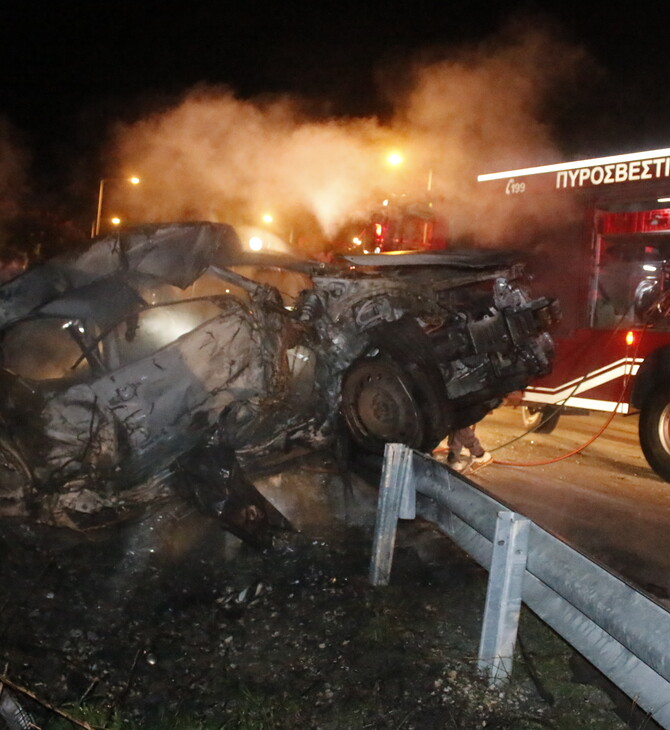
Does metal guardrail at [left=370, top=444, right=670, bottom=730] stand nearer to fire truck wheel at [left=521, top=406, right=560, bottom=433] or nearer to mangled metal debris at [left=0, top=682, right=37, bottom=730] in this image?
mangled metal debris at [left=0, top=682, right=37, bottom=730]

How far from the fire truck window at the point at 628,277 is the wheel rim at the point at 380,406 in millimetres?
2839

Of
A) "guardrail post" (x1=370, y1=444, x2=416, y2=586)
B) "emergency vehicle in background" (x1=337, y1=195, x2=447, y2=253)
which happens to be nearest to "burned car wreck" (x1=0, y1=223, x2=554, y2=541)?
"guardrail post" (x1=370, y1=444, x2=416, y2=586)

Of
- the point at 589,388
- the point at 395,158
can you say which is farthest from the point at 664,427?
the point at 395,158

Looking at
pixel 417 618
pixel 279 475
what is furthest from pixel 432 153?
pixel 417 618

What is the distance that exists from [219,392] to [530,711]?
9.70 feet

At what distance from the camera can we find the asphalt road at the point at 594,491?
4449mm

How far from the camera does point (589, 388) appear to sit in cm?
706

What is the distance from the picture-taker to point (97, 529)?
175 inches

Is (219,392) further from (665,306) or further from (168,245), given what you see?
(665,306)

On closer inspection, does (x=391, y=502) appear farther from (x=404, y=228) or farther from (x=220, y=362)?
(x=404, y=228)

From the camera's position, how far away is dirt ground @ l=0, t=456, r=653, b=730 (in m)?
2.72

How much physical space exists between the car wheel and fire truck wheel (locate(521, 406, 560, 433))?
9.46ft

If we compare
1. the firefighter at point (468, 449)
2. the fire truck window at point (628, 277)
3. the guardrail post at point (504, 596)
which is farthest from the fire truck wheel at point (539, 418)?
the guardrail post at point (504, 596)

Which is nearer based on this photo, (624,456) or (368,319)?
(368,319)
